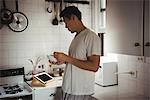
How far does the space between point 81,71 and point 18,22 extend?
1.20 metres

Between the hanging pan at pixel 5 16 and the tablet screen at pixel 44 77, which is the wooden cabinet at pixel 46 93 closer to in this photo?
the tablet screen at pixel 44 77

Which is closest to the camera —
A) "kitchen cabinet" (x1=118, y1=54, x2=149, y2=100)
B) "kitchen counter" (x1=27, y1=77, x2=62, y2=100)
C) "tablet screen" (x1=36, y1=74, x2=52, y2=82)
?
"kitchen cabinet" (x1=118, y1=54, x2=149, y2=100)

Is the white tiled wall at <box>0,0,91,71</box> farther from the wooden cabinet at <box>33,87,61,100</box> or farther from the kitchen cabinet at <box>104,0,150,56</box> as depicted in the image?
the kitchen cabinet at <box>104,0,150,56</box>

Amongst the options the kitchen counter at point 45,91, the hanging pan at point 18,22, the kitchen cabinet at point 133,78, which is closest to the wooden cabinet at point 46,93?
the kitchen counter at point 45,91

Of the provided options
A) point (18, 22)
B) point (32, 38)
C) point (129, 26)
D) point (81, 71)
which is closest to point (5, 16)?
point (18, 22)

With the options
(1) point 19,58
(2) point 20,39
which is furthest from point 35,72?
(2) point 20,39

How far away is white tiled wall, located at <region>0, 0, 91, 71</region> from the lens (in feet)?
7.43

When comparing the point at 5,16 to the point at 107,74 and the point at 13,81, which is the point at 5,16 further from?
the point at 107,74

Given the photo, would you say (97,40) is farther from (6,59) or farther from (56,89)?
(6,59)

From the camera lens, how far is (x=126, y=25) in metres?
1.55

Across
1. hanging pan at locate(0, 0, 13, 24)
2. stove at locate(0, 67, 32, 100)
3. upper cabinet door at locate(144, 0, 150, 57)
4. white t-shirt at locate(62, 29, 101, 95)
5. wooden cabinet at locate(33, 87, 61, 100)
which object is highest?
hanging pan at locate(0, 0, 13, 24)

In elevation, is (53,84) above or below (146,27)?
below

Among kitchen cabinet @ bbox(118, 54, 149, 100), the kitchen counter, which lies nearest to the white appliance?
kitchen cabinet @ bbox(118, 54, 149, 100)

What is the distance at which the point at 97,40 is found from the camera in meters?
1.36
